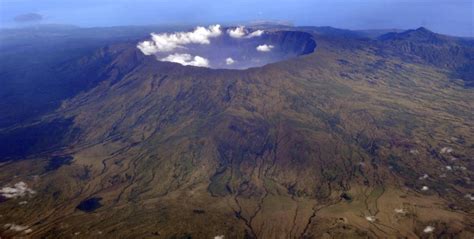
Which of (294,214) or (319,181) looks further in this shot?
(319,181)

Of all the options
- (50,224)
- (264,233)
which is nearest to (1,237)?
(50,224)

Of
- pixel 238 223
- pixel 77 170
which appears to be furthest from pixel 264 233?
pixel 77 170

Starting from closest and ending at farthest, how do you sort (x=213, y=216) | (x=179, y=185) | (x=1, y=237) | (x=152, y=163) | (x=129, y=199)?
(x=1, y=237)
(x=213, y=216)
(x=129, y=199)
(x=179, y=185)
(x=152, y=163)

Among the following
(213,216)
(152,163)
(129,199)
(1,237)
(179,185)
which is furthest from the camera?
(152,163)

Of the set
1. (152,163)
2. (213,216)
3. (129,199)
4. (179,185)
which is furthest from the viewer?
(152,163)

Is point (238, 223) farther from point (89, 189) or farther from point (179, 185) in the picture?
point (89, 189)

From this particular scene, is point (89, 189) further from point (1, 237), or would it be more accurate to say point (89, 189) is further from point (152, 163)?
point (1, 237)

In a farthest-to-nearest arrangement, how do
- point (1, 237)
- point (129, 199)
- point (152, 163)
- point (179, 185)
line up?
point (152, 163) < point (179, 185) < point (129, 199) < point (1, 237)

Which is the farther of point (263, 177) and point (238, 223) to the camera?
point (263, 177)
